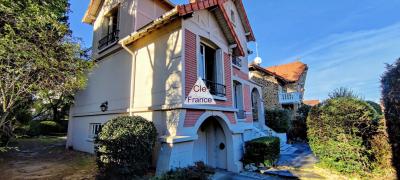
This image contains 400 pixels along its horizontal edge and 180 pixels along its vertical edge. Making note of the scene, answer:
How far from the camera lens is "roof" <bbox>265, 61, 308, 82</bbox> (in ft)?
84.5

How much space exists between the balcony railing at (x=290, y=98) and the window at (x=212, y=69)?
16.0 metres

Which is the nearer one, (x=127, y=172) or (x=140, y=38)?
(x=127, y=172)

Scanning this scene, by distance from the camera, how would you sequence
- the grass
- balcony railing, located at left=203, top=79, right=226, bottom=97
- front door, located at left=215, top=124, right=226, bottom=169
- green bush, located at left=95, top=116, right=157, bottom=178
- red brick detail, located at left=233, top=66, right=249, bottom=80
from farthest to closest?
red brick detail, located at left=233, top=66, right=249, bottom=80 → front door, located at left=215, top=124, right=226, bottom=169 → balcony railing, located at left=203, top=79, right=226, bottom=97 → the grass → green bush, located at left=95, top=116, right=157, bottom=178

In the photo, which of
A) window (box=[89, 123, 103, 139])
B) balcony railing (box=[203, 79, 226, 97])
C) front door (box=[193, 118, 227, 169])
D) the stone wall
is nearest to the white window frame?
balcony railing (box=[203, 79, 226, 97])

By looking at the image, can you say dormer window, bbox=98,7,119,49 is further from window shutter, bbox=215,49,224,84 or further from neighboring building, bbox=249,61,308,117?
neighboring building, bbox=249,61,308,117

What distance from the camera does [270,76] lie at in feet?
78.7

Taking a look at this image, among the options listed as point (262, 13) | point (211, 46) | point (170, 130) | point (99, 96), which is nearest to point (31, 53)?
point (170, 130)

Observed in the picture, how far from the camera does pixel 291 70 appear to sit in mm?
27562

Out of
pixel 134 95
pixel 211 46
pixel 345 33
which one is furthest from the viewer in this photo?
pixel 345 33

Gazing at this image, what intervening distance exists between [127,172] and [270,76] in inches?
835

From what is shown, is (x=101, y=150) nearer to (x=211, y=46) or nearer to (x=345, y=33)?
(x=211, y=46)

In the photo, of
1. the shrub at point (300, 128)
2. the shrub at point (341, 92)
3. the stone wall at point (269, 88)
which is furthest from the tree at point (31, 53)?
the stone wall at point (269, 88)

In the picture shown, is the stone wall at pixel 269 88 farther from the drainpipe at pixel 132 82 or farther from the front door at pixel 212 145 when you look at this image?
the drainpipe at pixel 132 82

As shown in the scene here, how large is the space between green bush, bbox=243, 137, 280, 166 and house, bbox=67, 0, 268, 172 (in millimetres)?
391
